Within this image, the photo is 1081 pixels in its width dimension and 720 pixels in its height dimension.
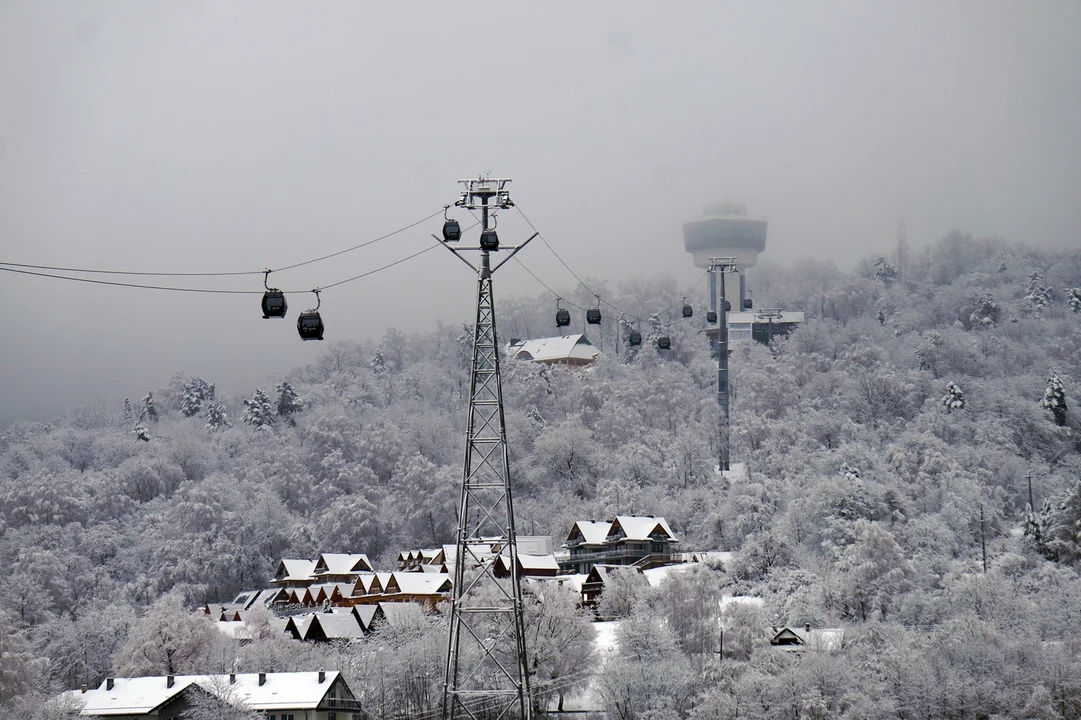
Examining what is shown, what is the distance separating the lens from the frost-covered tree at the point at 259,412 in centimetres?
15150

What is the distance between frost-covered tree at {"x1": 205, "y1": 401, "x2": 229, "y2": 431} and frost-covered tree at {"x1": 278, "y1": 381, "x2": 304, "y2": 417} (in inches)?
280

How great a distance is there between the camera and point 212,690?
2318 inches

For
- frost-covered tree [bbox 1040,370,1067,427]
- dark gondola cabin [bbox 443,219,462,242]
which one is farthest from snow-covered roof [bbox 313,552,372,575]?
dark gondola cabin [bbox 443,219,462,242]

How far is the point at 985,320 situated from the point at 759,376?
41248 millimetres

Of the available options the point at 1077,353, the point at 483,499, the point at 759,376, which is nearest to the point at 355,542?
the point at 483,499

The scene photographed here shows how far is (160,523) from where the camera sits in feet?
383

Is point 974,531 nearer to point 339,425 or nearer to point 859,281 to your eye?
point 339,425

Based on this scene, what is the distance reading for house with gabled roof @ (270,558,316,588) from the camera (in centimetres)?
10556

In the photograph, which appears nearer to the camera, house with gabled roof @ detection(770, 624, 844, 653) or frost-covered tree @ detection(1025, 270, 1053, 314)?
house with gabled roof @ detection(770, 624, 844, 653)

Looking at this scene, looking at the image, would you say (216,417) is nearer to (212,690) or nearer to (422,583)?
(422,583)

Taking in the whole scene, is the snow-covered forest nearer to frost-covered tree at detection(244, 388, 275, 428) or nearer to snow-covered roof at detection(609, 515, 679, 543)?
frost-covered tree at detection(244, 388, 275, 428)

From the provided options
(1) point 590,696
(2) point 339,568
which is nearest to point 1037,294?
(2) point 339,568

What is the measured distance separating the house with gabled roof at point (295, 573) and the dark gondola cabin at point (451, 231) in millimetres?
69382

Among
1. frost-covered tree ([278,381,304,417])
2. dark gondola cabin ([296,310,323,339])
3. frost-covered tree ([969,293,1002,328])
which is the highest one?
frost-covered tree ([969,293,1002,328])
